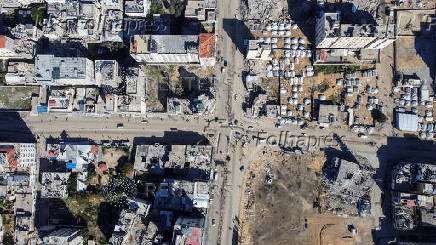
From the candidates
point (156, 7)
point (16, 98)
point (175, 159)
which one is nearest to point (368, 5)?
point (156, 7)

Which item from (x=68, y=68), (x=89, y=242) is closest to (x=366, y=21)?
(x=68, y=68)

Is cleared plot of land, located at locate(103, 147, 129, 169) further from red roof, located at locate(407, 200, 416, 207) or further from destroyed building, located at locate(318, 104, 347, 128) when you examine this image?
red roof, located at locate(407, 200, 416, 207)

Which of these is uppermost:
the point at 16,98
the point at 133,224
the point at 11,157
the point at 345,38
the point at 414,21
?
the point at 414,21

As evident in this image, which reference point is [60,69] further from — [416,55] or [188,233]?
[416,55]

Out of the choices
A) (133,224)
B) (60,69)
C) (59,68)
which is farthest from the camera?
(133,224)

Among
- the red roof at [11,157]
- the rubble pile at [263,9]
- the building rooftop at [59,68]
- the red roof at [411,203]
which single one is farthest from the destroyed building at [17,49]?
the red roof at [411,203]

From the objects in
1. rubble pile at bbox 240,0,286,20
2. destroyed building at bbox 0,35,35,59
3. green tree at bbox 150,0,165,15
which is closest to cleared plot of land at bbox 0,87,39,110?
destroyed building at bbox 0,35,35,59
